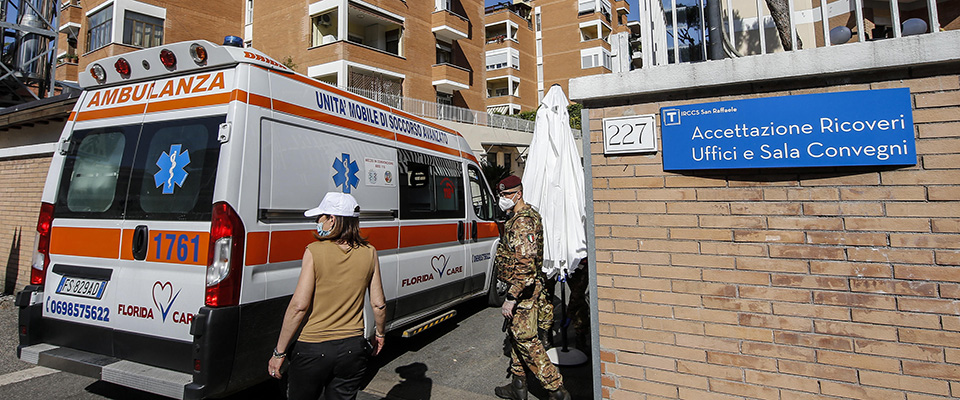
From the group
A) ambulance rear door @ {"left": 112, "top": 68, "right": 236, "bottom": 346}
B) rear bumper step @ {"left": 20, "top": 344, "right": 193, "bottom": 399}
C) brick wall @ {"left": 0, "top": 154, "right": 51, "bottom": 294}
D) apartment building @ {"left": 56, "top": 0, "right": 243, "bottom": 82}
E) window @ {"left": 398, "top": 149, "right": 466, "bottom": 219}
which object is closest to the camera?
rear bumper step @ {"left": 20, "top": 344, "right": 193, "bottom": 399}

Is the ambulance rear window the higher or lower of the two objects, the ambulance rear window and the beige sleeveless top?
the higher

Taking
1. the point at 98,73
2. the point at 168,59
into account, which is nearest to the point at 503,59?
the point at 98,73

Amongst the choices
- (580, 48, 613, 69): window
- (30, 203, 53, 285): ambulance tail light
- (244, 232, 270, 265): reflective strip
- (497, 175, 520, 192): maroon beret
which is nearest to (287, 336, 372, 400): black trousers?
(244, 232, 270, 265): reflective strip

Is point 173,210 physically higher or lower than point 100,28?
lower

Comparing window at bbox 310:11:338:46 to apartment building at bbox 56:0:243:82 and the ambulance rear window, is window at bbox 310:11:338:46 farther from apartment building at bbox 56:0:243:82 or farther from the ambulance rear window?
the ambulance rear window

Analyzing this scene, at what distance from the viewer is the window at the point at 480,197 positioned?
6496 mm

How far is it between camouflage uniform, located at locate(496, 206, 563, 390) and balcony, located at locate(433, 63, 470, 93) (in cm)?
2443

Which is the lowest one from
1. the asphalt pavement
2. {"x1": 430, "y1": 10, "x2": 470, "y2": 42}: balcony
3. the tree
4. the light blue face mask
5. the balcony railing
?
the asphalt pavement

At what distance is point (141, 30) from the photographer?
72.7 feet

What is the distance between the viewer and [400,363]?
4832 mm

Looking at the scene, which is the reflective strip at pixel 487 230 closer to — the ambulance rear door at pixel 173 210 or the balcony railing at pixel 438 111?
the ambulance rear door at pixel 173 210

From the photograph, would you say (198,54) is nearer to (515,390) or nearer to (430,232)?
(430,232)

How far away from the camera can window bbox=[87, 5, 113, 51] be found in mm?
21578

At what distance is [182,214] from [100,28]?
86.1ft
